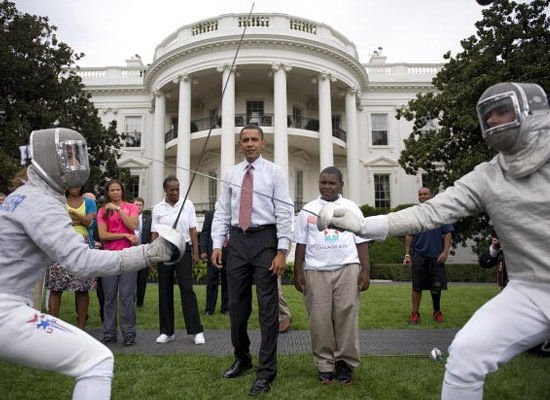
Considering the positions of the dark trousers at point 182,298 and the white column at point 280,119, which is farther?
the white column at point 280,119

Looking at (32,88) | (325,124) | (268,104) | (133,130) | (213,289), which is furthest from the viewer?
(133,130)

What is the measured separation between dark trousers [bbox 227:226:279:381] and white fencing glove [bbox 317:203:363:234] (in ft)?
5.17

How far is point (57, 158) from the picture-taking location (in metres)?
2.75

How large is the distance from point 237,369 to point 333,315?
1072 millimetres

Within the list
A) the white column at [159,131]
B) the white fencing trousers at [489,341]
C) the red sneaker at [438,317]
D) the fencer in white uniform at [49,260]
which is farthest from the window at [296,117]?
the white fencing trousers at [489,341]

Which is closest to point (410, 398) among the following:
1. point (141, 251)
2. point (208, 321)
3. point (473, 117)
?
point (141, 251)

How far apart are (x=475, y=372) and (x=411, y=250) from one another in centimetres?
598

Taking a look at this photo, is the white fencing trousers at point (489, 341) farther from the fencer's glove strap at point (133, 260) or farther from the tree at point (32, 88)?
the tree at point (32, 88)

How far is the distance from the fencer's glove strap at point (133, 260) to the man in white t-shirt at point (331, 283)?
2.00 meters

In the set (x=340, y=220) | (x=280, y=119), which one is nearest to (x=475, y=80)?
(x=280, y=119)

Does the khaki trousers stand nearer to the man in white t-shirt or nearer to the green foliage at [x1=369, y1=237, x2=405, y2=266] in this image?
the man in white t-shirt

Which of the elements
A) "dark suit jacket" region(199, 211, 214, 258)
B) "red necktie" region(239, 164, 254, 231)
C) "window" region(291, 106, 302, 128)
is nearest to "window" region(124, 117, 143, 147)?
"window" region(291, 106, 302, 128)

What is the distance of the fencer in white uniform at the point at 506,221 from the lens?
2422mm

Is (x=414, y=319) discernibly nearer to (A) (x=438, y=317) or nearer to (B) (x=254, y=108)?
(A) (x=438, y=317)
